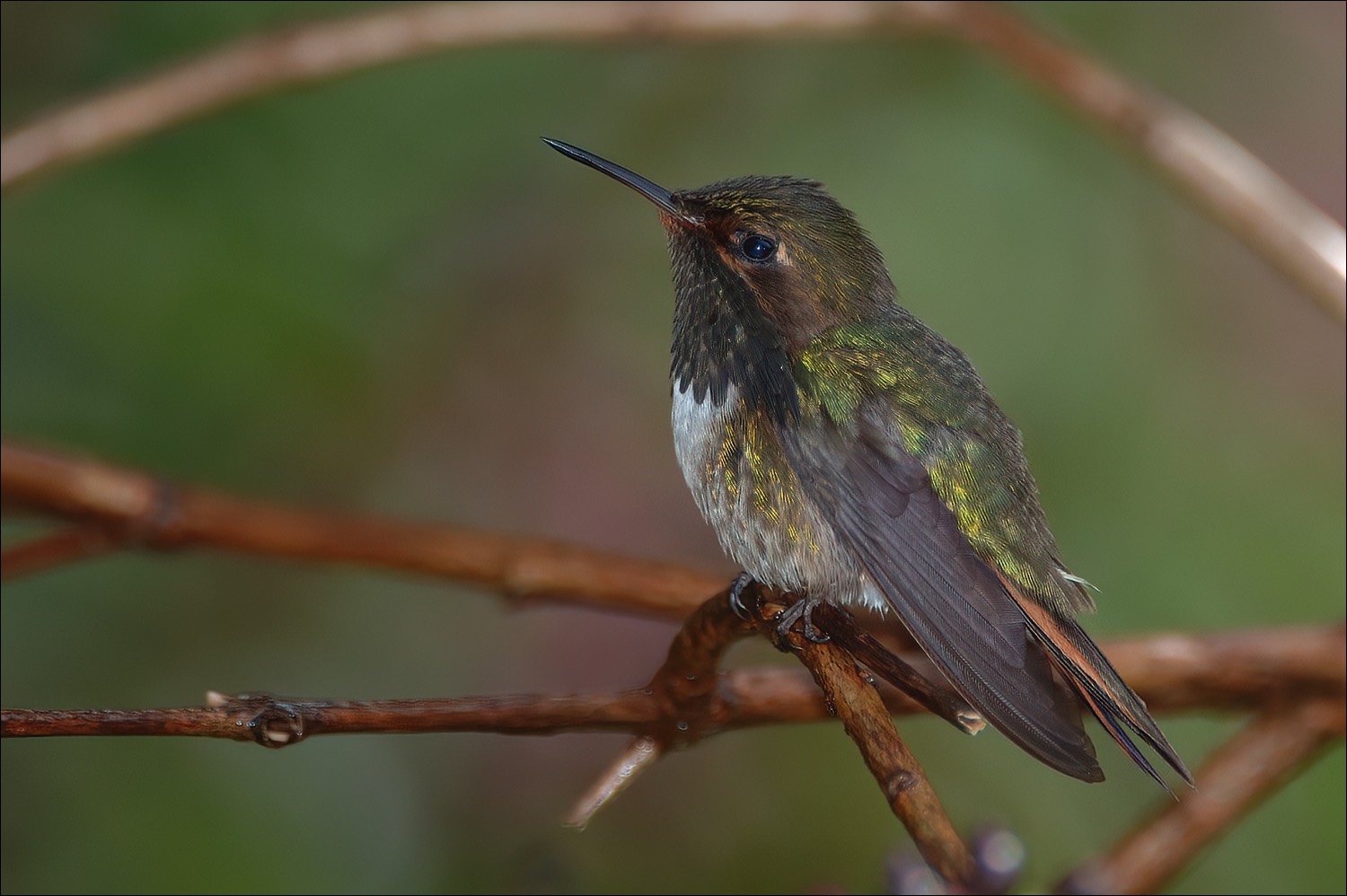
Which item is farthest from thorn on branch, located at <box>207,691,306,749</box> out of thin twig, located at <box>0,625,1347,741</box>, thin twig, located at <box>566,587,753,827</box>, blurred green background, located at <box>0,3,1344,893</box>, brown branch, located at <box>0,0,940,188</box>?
blurred green background, located at <box>0,3,1344,893</box>

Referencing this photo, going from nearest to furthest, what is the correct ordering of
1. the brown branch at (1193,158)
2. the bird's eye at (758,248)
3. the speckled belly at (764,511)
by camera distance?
the speckled belly at (764,511) < the bird's eye at (758,248) < the brown branch at (1193,158)

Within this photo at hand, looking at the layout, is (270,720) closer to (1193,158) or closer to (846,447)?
(846,447)

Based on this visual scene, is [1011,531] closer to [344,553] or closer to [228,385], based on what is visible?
[344,553]

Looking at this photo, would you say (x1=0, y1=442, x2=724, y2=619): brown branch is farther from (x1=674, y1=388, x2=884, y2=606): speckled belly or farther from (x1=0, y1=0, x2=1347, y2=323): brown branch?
(x1=0, y1=0, x2=1347, y2=323): brown branch

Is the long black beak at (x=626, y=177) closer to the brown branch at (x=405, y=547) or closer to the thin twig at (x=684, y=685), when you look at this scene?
the brown branch at (x=405, y=547)

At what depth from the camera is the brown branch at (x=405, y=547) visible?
6.45 ft

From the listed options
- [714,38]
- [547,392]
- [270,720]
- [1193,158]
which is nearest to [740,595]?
[270,720]

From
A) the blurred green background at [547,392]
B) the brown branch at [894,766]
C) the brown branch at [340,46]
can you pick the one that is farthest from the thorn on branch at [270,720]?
the blurred green background at [547,392]

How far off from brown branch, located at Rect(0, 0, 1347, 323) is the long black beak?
598 millimetres

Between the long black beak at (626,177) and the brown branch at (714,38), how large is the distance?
0.60 m

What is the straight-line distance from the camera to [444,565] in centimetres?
203

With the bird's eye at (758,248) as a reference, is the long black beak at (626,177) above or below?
above

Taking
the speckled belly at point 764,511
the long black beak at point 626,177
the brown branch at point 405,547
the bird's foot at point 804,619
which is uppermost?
the long black beak at point 626,177

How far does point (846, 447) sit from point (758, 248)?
37 centimetres
